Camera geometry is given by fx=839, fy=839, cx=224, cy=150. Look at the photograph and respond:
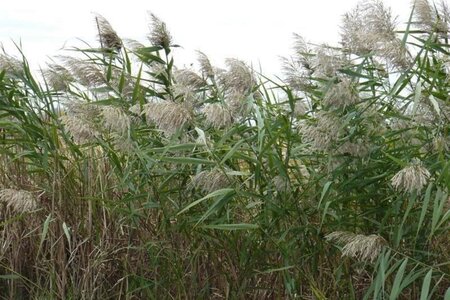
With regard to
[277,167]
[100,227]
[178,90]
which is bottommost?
[100,227]

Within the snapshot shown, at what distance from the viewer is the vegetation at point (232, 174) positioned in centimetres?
313

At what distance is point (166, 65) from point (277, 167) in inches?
28.4

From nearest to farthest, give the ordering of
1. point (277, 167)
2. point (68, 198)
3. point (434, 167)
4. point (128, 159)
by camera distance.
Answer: point (434, 167), point (277, 167), point (128, 159), point (68, 198)

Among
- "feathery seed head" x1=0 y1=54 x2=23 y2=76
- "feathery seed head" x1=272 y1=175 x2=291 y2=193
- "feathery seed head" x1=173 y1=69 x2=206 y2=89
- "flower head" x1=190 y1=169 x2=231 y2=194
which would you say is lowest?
"feathery seed head" x1=272 y1=175 x2=291 y2=193

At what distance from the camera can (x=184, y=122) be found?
10.1ft

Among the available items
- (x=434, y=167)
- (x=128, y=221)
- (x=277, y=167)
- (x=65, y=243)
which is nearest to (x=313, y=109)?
(x=277, y=167)

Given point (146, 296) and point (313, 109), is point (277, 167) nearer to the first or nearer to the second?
point (313, 109)

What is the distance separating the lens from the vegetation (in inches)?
123

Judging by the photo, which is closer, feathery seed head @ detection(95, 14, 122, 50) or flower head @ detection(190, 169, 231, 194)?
flower head @ detection(190, 169, 231, 194)

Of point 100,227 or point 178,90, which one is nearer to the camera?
point 178,90

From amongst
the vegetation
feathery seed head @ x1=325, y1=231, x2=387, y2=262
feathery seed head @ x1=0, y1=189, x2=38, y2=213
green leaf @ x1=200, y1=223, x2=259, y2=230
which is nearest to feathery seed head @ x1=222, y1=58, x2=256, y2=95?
the vegetation

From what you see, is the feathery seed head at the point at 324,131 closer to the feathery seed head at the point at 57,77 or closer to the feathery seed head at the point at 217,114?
the feathery seed head at the point at 217,114

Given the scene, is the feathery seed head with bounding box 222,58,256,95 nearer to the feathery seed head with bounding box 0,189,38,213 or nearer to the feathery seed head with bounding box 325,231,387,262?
the feathery seed head with bounding box 325,231,387,262

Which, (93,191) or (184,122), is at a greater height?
(184,122)
